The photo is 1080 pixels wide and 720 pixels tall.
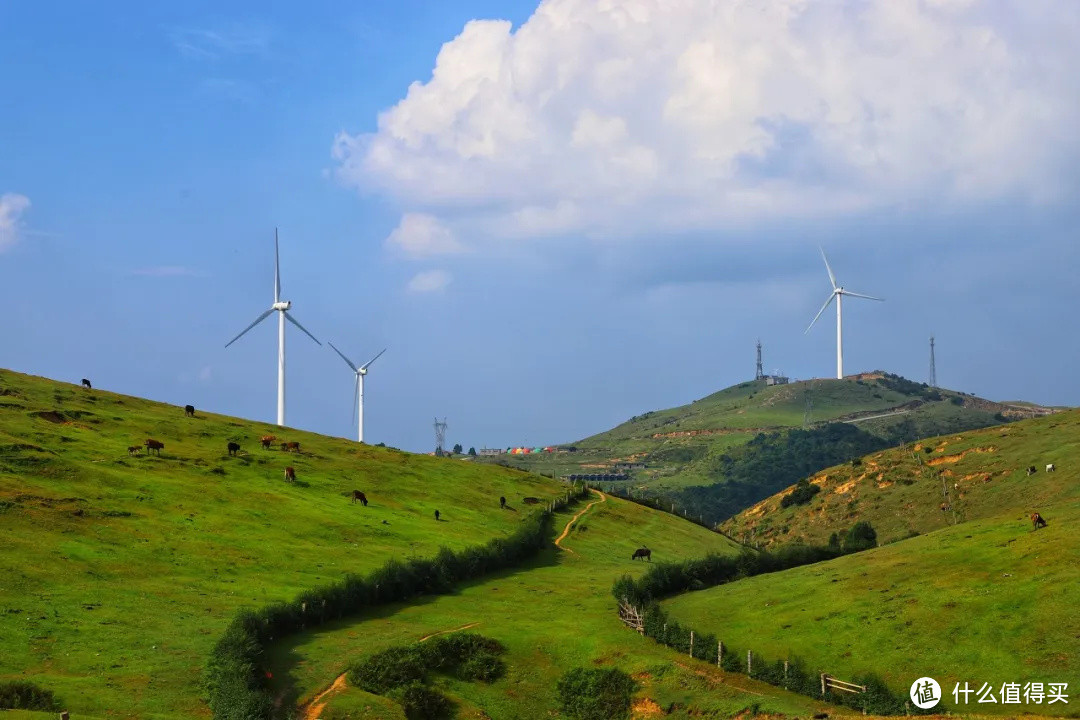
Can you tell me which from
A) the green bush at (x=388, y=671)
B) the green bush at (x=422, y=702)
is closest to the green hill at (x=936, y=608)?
the green bush at (x=422, y=702)

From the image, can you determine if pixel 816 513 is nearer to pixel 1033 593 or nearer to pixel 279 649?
pixel 1033 593

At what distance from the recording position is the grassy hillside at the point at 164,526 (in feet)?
199

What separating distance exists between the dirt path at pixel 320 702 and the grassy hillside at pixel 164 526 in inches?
220

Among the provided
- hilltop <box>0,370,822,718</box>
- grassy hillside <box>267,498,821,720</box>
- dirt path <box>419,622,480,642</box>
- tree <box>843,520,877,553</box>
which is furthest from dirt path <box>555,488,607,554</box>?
dirt path <box>419,622,480,642</box>

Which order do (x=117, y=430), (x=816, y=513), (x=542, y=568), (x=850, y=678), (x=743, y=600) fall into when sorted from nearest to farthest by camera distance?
(x=850, y=678) → (x=743, y=600) → (x=542, y=568) → (x=117, y=430) → (x=816, y=513)

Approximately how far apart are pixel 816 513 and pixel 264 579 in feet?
345

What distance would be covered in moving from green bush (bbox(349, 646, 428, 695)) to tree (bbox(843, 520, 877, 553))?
56.9 meters

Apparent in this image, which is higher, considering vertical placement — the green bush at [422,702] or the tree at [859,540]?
the tree at [859,540]

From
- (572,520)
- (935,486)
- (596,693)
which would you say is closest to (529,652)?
(596,693)

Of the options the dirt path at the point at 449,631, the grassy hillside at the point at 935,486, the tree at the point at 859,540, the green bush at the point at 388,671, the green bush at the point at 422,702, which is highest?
the grassy hillside at the point at 935,486


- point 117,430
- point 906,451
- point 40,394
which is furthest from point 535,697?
point 906,451

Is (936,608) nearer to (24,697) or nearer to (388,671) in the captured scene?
(388,671)

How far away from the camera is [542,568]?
106 meters

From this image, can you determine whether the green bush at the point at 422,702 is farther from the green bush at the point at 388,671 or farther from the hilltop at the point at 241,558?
the hilltop at the point at 241,558
